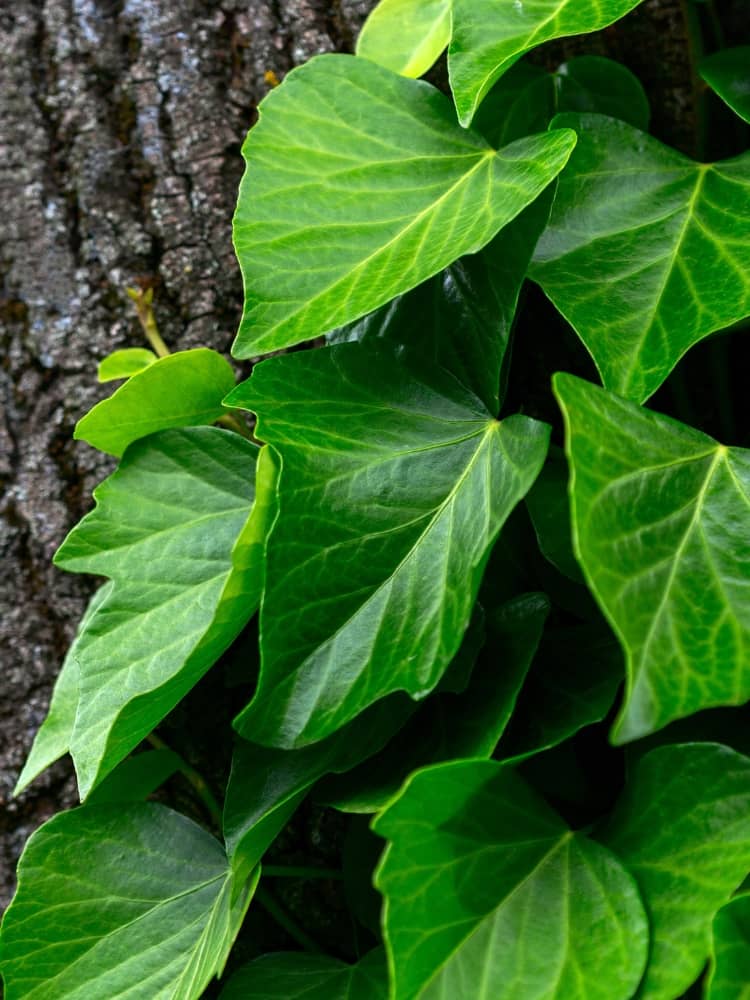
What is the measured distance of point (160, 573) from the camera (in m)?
0.74

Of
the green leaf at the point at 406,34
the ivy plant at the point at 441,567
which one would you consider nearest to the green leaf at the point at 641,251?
the ivy plant at the point at 441,567

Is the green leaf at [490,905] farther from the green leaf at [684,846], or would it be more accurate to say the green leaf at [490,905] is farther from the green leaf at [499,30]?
the green leaf at [499,30]

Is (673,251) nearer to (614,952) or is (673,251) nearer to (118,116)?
(614,952)

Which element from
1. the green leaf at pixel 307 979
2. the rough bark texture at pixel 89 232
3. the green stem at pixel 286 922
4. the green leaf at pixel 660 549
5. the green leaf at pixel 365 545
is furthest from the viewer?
the rough bark texture at pixel 89 232

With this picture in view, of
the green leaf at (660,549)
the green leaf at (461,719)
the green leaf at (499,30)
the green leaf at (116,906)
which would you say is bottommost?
the green leaf at (116,906)

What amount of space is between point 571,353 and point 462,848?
457 mm

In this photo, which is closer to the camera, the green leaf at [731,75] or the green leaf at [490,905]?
the green leaf at [490,905]

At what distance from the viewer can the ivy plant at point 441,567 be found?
1.73 feet

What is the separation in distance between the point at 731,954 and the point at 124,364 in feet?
2.10

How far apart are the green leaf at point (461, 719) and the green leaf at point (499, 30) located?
1.12ft

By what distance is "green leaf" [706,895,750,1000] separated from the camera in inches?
19.5

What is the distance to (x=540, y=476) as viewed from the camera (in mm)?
686

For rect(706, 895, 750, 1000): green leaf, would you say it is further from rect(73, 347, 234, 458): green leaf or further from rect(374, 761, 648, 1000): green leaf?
rect(73, 347, 234, 458): green leaf

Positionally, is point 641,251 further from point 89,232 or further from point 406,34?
point 89,232
